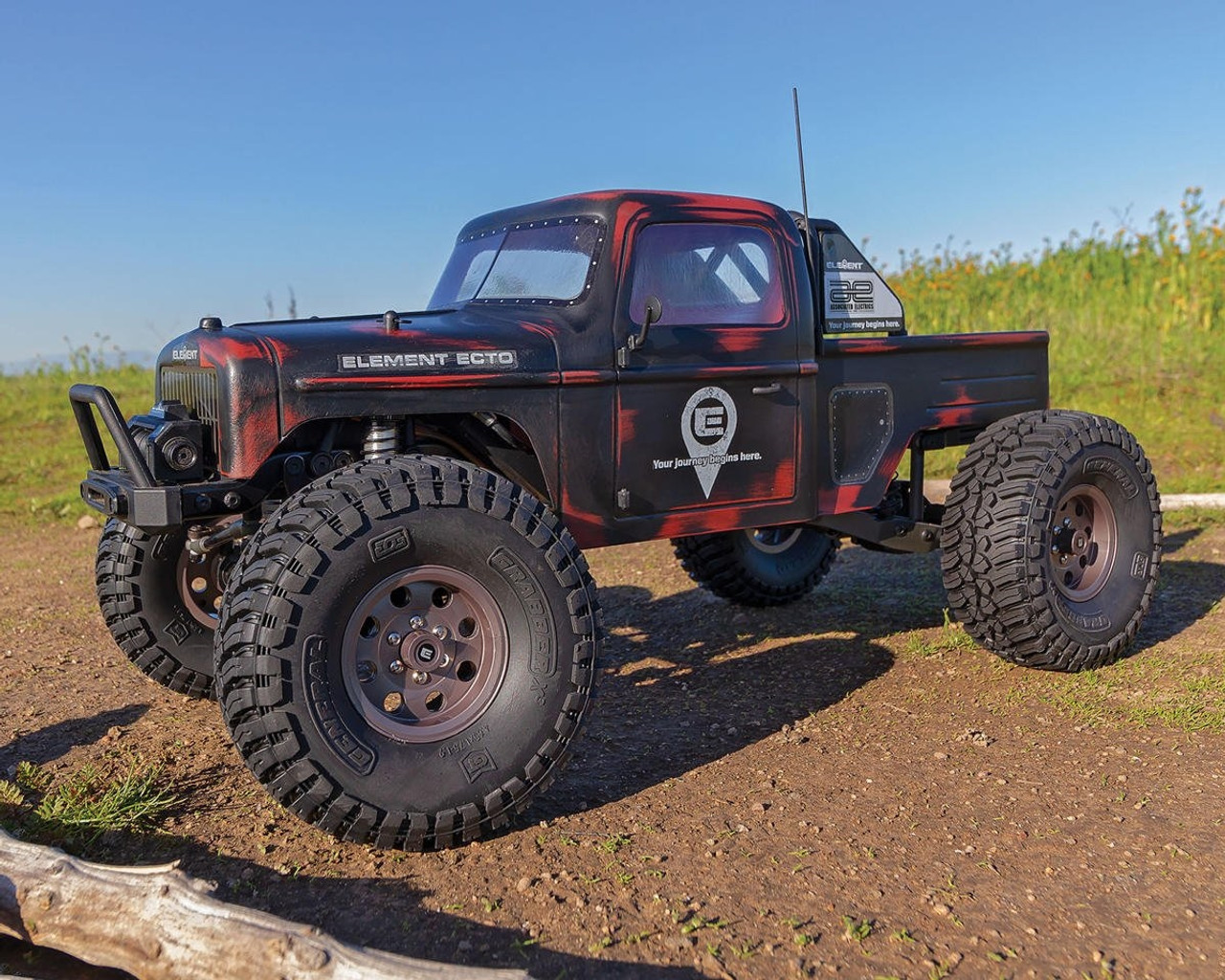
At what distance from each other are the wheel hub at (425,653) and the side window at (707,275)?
1449 millimetres

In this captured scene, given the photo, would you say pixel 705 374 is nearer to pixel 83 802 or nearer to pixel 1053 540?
pixel 1053 540

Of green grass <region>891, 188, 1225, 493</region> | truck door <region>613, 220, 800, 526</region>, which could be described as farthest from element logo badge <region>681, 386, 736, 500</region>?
green grass <region>891, 188, 1225, 493</region>

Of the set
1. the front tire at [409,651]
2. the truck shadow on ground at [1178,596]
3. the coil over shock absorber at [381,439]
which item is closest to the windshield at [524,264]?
the coil over shock absorber at [381,439]

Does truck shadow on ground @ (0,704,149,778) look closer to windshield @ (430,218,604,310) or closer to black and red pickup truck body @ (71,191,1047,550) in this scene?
black and red pickup truck body @ (71,191,1047,550)

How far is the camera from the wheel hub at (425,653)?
3.67m

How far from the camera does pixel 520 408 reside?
4.33m

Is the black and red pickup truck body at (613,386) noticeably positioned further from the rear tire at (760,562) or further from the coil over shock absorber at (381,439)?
the rear tire at (760,562)

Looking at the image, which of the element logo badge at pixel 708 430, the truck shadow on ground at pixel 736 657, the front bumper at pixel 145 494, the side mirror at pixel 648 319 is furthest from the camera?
the element logo badge at pixel 708 430

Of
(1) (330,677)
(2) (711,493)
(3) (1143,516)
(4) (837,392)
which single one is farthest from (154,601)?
(3) (1143,516)

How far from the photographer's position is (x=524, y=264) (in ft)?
16.1

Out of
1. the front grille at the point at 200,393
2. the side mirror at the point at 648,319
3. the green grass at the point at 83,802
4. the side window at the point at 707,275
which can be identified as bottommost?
the green grass at the point at 83,802

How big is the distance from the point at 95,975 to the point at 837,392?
12.1ft

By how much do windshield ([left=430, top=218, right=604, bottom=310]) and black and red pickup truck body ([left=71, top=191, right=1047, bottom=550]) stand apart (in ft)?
0.04

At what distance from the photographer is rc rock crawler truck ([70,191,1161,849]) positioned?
3.58 meters
